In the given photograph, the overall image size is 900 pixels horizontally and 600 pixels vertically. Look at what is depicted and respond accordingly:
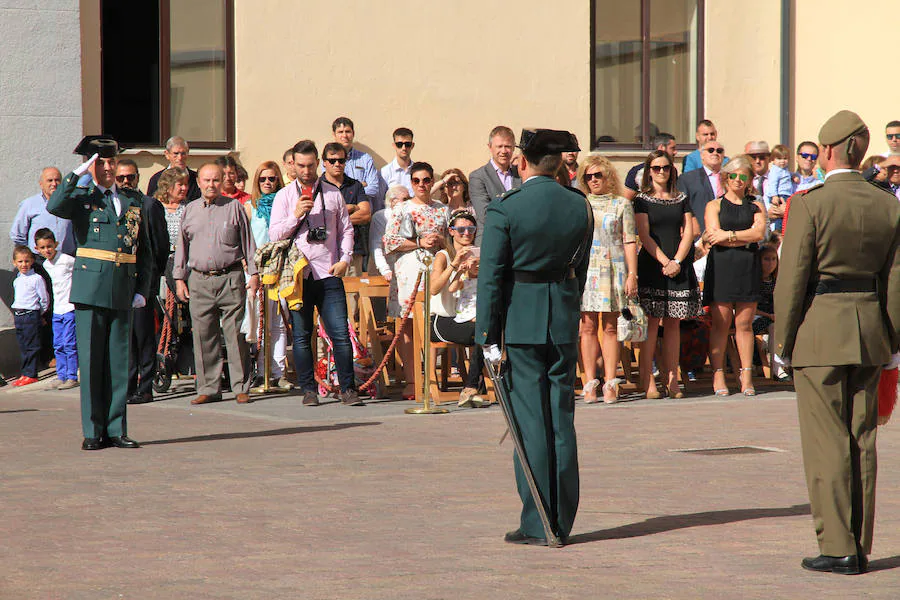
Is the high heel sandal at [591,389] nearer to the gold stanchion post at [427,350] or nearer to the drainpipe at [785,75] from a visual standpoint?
the gold stanchion post at [427,350]

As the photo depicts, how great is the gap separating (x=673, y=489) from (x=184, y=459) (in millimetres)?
3133

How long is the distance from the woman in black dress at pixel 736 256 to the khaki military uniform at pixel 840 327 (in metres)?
6.73

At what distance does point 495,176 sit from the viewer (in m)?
13.3

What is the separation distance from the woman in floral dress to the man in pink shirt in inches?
17.4

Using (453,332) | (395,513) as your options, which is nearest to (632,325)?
(453,332)

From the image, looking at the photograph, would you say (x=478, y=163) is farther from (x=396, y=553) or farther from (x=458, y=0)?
(x=396, y=553)

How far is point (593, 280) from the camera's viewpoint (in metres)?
12.8

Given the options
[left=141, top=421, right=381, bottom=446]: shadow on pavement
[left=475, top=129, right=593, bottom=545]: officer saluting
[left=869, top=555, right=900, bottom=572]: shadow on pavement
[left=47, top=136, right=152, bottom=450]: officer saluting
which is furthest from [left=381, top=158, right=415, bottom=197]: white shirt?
[left=869, top=555, right=900, bottom=572]: shadow on pavement

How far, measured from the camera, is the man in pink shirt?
1238cm

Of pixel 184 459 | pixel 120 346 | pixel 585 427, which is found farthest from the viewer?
pixel 585 427

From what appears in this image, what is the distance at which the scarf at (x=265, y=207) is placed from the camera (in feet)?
45.4

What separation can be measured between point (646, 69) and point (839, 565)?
1372 centimetres

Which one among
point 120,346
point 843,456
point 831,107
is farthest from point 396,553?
point 831,107

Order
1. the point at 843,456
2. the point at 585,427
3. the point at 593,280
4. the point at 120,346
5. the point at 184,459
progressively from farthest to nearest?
the point at 593,280 < the point at 585,427 < the point at 120,346 < the point at 184,459 < the point at 843,456
